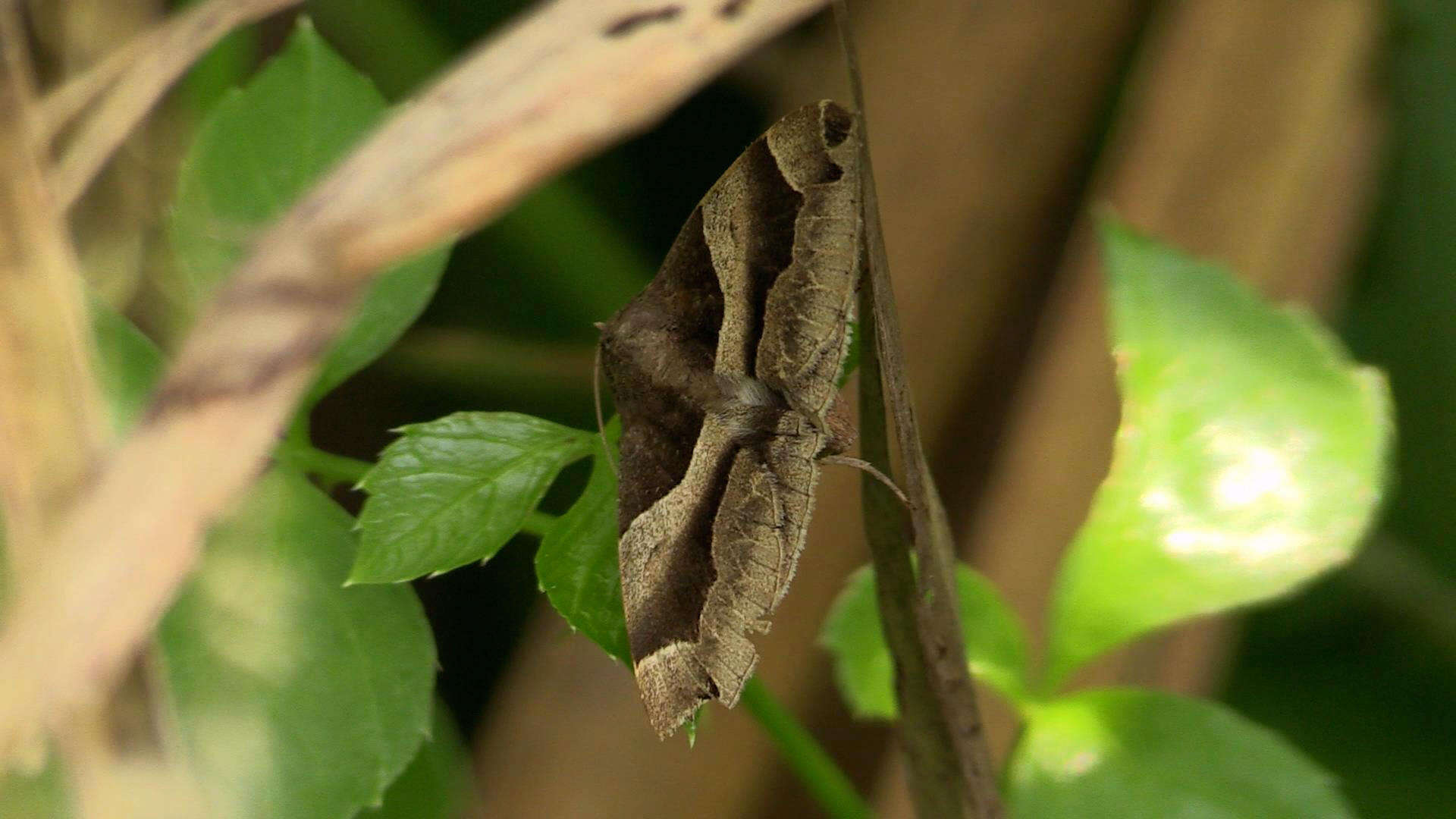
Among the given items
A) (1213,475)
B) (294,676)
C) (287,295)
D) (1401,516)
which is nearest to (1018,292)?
(1401,516)

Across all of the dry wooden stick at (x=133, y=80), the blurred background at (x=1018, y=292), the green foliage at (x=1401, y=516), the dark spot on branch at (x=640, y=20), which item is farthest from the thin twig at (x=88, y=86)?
the green foliage at (x=1401, y=516)

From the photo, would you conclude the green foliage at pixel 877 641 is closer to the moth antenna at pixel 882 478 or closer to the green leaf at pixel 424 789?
the moth antenna at pixel 882 478

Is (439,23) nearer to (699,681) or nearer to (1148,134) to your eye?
(1148,134)

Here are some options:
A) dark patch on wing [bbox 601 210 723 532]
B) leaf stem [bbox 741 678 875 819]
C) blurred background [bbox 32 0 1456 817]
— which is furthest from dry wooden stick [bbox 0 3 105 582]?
blurred background [bbox 32 0 1456 817]

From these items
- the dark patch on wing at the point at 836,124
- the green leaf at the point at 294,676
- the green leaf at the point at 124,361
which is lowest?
the green leaf at the point at 294,676

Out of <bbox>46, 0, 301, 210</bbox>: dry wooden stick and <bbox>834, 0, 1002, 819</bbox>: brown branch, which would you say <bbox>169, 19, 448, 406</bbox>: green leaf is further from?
<bbox>834, 0, 1002, 819</bbox>: brown branch

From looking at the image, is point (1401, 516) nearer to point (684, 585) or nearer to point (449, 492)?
point (684, 585)

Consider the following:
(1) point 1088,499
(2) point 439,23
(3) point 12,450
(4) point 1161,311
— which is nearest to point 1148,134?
(1) point 1088,499
